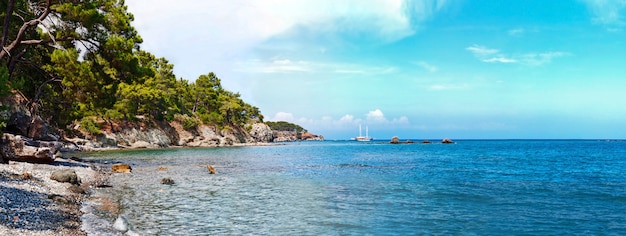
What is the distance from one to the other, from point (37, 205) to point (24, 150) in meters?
16.4

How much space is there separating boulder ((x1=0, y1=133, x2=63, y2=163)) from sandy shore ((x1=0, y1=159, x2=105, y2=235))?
483 cm

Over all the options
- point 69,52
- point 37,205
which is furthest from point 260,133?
point 37,205

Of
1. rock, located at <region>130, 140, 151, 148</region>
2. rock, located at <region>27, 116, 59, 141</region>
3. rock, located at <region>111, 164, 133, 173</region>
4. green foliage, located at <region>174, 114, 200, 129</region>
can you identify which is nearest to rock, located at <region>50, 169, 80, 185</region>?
rock, located at <region>111, 164, 133, 173</region>

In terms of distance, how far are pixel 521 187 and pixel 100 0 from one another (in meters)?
31.2

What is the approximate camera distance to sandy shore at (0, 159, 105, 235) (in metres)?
12.1

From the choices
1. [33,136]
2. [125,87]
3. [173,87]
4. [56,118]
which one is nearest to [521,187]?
[33,136]

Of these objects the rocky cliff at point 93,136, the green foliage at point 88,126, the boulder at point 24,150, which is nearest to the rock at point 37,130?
the rocky cliff at point 93,136

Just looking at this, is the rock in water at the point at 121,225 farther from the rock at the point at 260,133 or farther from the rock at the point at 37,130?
the rock at the point at 260,133

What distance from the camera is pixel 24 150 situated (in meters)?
28.6

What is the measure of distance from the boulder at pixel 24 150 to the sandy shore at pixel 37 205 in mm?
4834

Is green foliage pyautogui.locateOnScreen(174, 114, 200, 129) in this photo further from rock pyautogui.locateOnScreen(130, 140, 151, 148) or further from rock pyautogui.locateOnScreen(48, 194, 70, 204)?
rock pyautogui.locateOnScreen(48, 194, 70, 204)

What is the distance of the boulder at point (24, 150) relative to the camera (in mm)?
26938

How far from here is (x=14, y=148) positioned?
90.6 feet

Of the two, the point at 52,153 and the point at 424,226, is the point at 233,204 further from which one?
the point at 52,153
